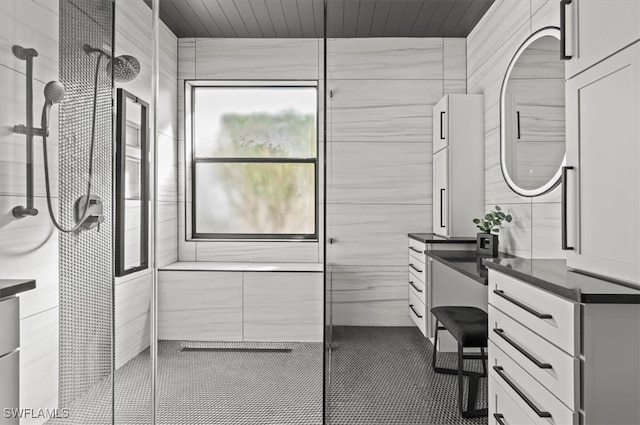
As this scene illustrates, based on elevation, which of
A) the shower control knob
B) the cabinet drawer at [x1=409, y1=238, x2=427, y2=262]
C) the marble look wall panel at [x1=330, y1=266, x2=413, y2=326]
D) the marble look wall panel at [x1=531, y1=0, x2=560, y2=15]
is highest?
the marble look wall panel at [x1=531, y1=0, x2=560, y2=15]

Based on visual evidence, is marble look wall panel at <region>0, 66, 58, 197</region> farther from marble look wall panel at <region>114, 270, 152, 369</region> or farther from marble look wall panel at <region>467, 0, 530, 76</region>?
marble look wall panel at <region>467, 0, 530, 76</region>

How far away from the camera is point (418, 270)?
9.20 ft

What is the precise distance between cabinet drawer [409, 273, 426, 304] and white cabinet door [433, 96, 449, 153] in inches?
33.3

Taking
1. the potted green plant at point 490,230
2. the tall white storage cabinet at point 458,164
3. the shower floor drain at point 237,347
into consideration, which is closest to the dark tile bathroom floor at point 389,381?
the shower floor drain at point 237,347

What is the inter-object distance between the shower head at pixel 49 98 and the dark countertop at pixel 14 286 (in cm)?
56

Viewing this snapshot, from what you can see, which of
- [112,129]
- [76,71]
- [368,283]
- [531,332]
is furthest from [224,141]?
[531,332]

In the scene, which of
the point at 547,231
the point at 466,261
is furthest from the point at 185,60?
the point at 547,231

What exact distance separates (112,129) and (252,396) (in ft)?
4.65

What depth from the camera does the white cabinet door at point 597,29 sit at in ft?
4.27

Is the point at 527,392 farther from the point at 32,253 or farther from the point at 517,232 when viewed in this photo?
the point at 32,253

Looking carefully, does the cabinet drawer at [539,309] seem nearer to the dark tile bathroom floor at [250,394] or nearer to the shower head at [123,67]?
the dark tile bathroom floor at [250,394]

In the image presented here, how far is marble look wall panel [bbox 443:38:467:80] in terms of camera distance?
293 cm

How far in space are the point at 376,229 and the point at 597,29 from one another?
1.50m

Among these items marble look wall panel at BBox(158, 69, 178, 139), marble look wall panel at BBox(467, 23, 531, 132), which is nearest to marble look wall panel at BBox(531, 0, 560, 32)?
marble look wall panel at BBox(467, 23, 531, 132)
